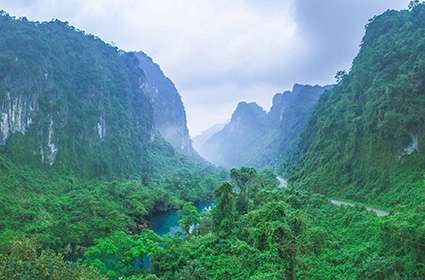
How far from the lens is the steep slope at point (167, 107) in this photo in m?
173

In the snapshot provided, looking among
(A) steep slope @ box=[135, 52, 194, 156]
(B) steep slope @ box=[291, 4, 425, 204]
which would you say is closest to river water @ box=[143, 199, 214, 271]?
(B) steep slope @ box=[291, 4, 425, 204]

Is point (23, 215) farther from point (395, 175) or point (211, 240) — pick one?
point (395, 175)

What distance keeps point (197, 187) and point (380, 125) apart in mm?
38373

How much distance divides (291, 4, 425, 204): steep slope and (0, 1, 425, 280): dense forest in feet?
0.65

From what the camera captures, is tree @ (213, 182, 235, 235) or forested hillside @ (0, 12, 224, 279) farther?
A: forested hillside @ (0, 12, 224, 279)

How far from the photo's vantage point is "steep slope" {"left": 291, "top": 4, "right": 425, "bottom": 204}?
37875 mm

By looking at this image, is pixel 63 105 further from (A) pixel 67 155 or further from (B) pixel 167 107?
(B) pixel 167 107

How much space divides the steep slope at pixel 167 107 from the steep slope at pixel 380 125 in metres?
109

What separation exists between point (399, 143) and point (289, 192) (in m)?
12.3

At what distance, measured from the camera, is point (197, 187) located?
7269 cm

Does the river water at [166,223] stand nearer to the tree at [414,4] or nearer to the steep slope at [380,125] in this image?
the steep slope at [380,125]

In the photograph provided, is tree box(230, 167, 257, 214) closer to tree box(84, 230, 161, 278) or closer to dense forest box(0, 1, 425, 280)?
dense forest box(0, 1, 425, 280)

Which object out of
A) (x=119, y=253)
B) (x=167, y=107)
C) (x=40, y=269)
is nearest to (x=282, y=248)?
(x=40, y=269)

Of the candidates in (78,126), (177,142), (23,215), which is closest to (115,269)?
(23,215)
